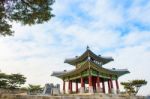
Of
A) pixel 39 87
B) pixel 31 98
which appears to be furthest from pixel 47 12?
pixel 39 87

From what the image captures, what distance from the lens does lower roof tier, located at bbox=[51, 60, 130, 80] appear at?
1300 inches

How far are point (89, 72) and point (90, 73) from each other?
0.68ft

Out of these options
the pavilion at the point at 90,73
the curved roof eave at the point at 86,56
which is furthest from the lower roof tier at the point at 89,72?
the curved roof eave at the point at 86,56

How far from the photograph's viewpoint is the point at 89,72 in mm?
33312

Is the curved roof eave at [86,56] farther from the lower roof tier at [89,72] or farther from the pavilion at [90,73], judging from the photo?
the lower roof tier at [89,72]

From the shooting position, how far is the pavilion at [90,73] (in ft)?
110

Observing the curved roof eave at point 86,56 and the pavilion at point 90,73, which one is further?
the curved roof eave at point 86,56

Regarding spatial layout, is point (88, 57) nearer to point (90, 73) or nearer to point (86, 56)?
point (86, 56)

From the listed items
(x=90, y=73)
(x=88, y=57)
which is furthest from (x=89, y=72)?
(x=88, y=57)

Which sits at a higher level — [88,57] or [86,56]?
[86,56]

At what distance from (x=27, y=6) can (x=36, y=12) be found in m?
0.63

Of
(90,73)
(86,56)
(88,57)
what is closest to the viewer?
(90,73)

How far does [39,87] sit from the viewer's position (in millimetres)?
50344

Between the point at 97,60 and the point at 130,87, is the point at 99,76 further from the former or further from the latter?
the point at 130,87
